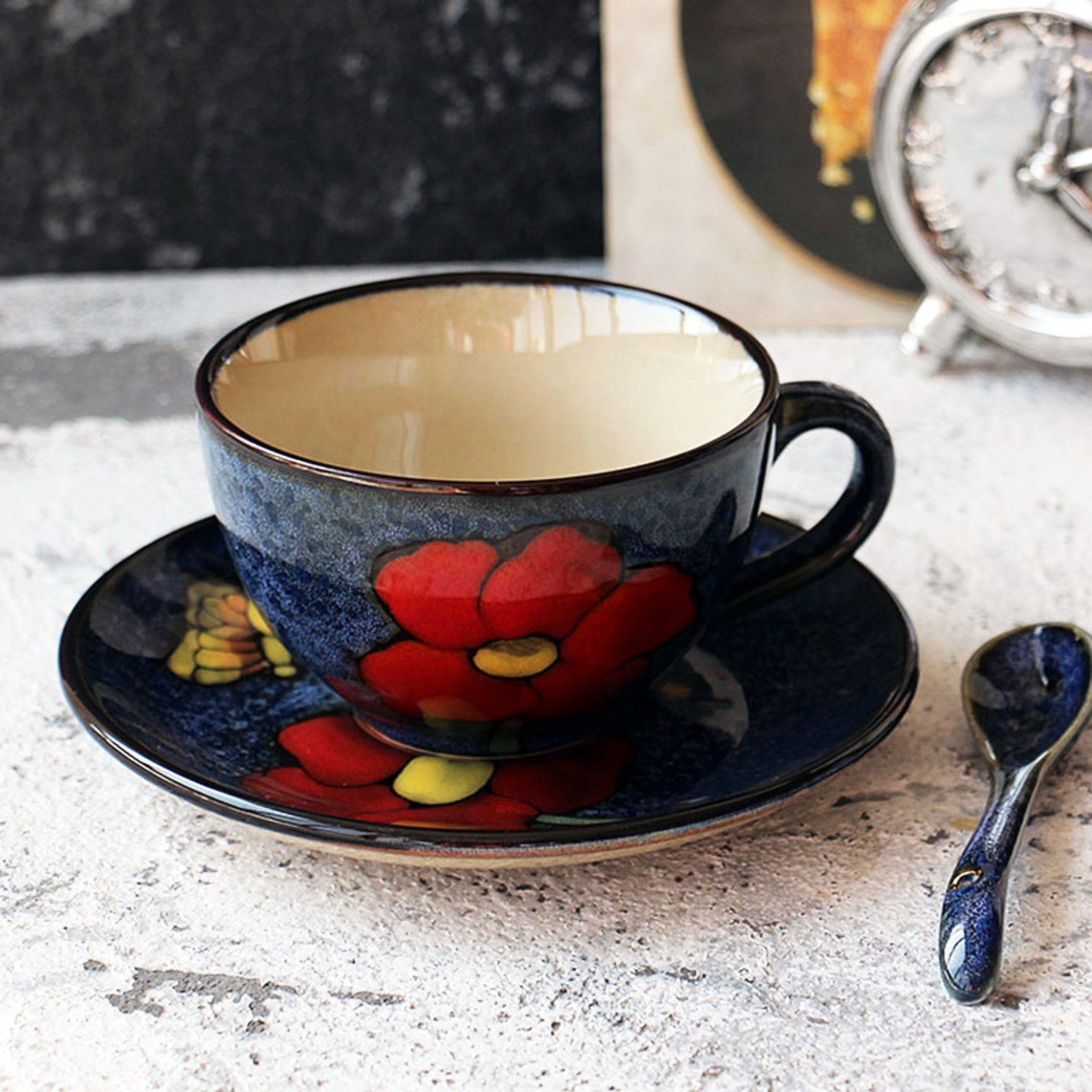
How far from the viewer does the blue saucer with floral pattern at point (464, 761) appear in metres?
0.34

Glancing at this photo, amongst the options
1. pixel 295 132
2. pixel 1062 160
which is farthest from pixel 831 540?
pixel 295 132

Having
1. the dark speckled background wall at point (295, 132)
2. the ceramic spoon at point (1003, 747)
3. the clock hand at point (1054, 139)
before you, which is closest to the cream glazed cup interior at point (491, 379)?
the ceramic spoon at point (1003, 747)

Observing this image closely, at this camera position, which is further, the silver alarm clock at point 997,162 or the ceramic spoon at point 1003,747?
the silver alarm clock at point 997,162

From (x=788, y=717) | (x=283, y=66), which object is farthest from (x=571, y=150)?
(x=788, y=717)

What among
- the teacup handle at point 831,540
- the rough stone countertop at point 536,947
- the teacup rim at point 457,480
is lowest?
the rough stone countertop at point 536,947

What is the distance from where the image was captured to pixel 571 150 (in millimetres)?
942

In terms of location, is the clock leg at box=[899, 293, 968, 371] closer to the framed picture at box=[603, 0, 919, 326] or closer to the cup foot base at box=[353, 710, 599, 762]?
the framed picture at box=[603, 0, 919, 326]

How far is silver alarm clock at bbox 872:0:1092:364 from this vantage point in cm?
68

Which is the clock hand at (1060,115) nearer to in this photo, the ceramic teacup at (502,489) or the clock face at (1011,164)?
the clock face at (1011,164)

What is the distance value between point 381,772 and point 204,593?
0.39ft

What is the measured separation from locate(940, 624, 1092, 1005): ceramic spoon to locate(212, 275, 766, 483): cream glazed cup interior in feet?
0.38

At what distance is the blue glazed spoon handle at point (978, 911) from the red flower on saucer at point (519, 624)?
0.31 feet

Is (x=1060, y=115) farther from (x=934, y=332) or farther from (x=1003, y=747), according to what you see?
(x=1003, y=747)

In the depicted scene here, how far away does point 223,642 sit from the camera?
458mm
